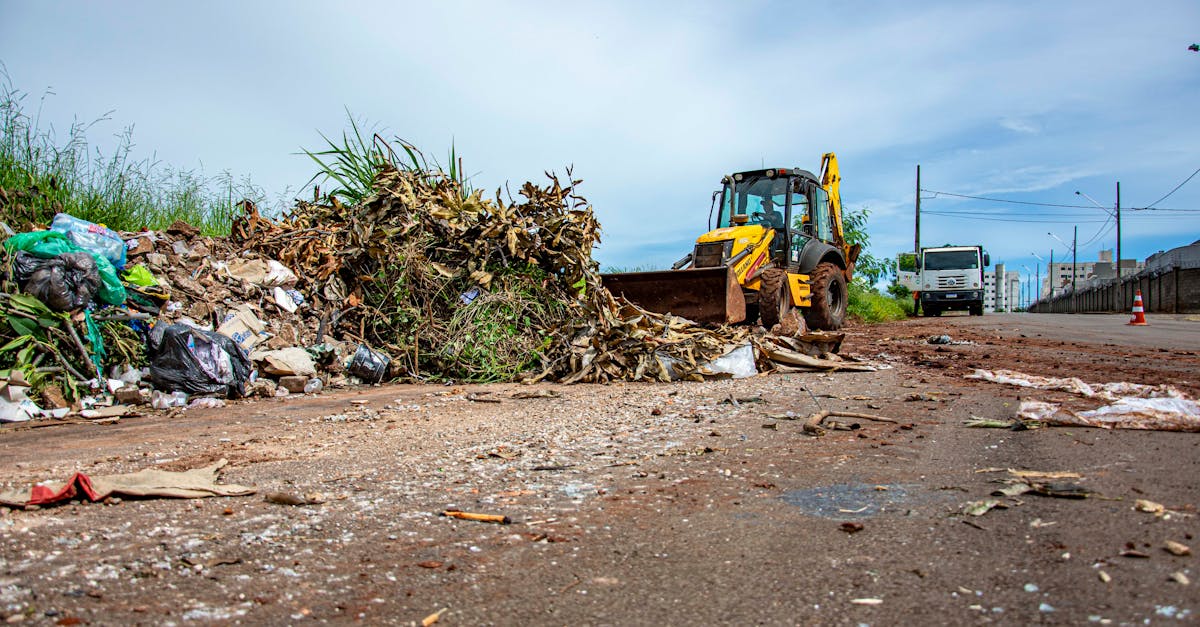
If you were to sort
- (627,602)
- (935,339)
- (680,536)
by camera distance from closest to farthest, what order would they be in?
(627,602)
(680,536)
(935,339)

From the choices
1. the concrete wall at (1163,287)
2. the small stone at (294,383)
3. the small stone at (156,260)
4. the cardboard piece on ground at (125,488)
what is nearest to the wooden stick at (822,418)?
the cardboard piece on ground at (125,488)

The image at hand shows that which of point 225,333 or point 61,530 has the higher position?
point 225,333

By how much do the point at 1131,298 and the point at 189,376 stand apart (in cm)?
4478

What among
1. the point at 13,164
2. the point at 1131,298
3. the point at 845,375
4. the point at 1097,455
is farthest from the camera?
the point at 1131,298

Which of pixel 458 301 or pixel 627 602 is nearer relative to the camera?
pixel 627 602

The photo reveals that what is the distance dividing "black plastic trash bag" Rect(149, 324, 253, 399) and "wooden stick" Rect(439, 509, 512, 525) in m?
4.24

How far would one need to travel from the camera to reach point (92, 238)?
251 inches

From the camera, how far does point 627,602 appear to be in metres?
1.93

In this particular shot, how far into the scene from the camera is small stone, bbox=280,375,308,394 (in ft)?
21.4

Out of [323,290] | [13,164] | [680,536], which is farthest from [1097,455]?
[13,164]

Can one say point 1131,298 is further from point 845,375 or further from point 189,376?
point 189,376

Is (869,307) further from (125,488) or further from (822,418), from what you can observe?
(125,488)

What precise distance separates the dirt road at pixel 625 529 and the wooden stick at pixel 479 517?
0.04m

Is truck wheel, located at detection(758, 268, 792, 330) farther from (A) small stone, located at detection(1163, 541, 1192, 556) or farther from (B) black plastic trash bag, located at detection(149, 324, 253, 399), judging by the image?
(A) small stone, located at detection(1163, 541, 1192, 556)
